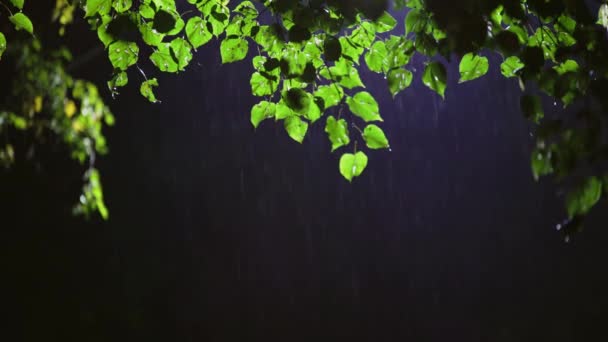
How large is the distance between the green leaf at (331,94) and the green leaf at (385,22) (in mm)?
109

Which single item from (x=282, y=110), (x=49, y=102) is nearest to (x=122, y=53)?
(x=282, y=110)

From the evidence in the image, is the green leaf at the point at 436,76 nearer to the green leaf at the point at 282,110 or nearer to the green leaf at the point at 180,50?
the green leaf at the point at 282,110

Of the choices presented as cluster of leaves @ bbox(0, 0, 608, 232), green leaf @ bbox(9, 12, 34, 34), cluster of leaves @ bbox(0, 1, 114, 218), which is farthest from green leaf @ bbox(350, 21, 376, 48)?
cluster of leaves @ bbox(0, 1, 114, 218)

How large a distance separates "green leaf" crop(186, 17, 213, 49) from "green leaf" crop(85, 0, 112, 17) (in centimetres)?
13

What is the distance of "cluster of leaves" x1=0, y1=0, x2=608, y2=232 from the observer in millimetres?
575

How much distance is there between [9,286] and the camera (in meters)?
2.85

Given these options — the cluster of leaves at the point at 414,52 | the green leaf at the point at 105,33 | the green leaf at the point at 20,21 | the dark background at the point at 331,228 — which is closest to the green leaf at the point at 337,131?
the cluster of leaves at the point at 414,52

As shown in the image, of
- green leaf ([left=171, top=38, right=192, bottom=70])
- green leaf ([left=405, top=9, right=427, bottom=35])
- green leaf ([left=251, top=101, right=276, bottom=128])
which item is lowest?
green leaf ([left=251, top=101, right=276, bottom=128])

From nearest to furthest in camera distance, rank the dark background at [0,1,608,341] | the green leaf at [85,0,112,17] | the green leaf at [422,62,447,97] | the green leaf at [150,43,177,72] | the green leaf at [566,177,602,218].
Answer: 1. the green leaf at [566,177,602,218]
2. the green leaf at [422,62,447,97]
3. the green leaf at [85,0,112,17]
4. the green leaf at [150,43,177,72]
5. the dark background at [0,1,608,341]

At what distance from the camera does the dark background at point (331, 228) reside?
4.48m

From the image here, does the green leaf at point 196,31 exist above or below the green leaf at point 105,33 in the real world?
below

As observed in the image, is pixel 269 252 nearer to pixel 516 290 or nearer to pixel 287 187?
pixel 287 187

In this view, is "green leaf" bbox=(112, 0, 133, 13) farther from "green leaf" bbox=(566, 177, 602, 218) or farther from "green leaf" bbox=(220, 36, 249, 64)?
"green leaf" bbox=(566, 177, 602, 218)

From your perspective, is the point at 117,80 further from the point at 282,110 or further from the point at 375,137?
the point at 375,137
